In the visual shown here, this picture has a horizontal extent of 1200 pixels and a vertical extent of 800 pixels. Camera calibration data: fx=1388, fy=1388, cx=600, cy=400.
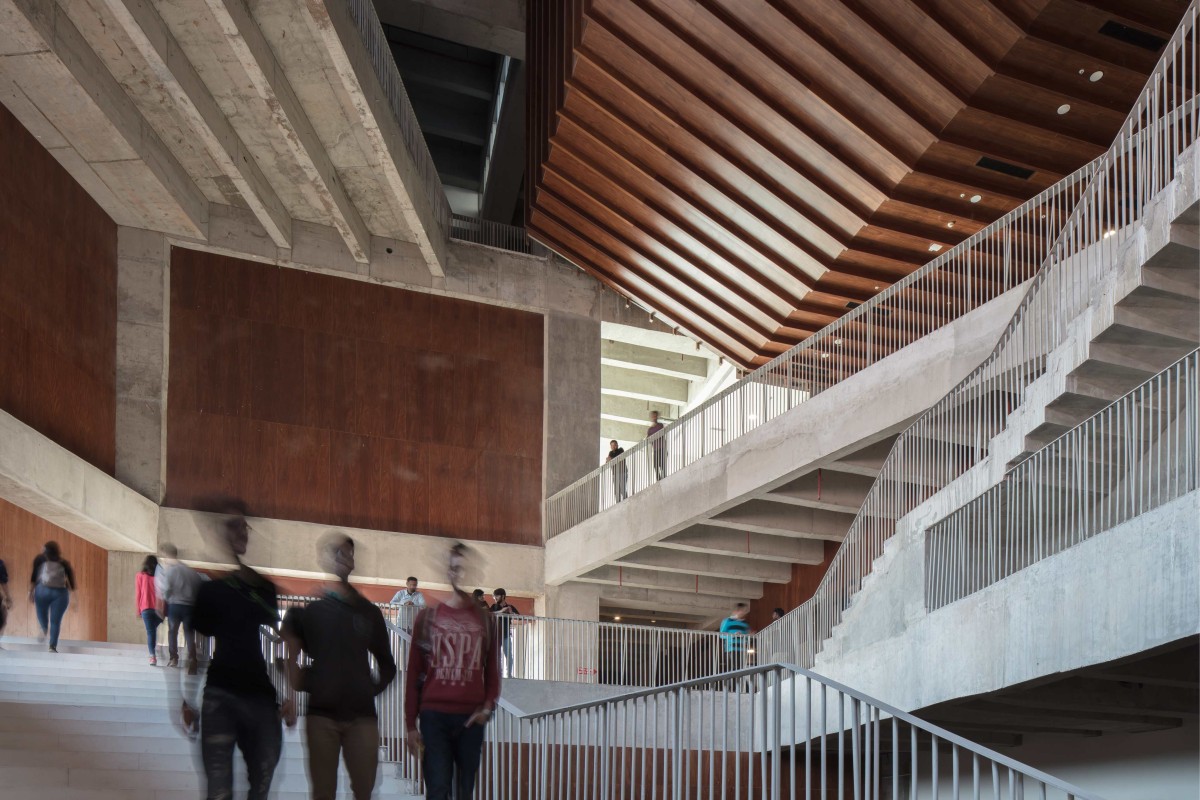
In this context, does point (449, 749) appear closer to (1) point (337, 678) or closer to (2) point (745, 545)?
(1) point (337, 678)

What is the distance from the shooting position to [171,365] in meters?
26.8

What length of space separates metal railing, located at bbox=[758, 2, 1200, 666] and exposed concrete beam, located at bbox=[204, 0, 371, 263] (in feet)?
36.6

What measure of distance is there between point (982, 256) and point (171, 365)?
15.5 metres

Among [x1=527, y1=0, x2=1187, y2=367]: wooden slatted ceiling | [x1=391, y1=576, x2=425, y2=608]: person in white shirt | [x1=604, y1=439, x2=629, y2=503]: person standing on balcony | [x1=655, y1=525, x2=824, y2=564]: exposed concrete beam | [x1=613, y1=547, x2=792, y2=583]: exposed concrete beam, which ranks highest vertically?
[x1=527, y1=0, x2=1187, y2=367]: wooden slatted ceiling

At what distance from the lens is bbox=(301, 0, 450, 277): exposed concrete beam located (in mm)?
21109

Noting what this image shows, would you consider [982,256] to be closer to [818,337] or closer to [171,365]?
[818,337]

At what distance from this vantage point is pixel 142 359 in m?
26.4

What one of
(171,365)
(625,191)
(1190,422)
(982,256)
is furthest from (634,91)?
(1190,422)

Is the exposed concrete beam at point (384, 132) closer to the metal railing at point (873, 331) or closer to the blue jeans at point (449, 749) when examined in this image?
the metal railing at point (873, 331)

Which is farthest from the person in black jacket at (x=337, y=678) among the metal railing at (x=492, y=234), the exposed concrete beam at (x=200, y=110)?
the metal railing at (x=492, y=234)

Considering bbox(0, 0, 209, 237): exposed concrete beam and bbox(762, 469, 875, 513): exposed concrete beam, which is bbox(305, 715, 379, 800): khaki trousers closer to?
bbox(0, 0, 209, 237): exposed concrete beam

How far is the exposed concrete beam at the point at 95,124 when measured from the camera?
19484mm

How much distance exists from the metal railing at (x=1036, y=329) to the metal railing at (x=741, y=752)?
6.60 ft

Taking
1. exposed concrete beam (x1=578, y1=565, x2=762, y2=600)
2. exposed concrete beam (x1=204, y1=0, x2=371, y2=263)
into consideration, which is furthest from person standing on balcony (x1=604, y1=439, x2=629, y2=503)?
exposed concrete beam (x1=204, y1=0, x2=371, y2=263)
